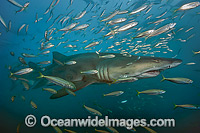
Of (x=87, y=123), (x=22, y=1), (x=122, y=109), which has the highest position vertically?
(x=22, y=1)

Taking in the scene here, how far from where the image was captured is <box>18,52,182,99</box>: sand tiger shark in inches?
100.0

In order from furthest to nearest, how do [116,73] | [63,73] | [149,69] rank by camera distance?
[63,73] < [116,73] < [149,69]

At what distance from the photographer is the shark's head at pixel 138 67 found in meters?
2.44

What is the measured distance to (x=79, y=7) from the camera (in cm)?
1681

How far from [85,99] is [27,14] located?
49.1ft

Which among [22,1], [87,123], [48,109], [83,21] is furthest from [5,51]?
[87,123]

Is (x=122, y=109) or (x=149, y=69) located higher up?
(x=149, y=69)

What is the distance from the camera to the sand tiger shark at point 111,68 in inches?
100.0

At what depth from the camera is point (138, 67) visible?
8.71ft

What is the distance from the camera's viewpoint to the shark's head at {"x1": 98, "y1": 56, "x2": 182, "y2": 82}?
244 centimetres

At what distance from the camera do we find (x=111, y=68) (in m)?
3.23

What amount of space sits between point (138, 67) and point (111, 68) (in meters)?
0.82

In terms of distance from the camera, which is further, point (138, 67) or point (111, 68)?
point (111, 68)

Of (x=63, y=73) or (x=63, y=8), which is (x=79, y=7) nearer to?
(x=63, y=8)
